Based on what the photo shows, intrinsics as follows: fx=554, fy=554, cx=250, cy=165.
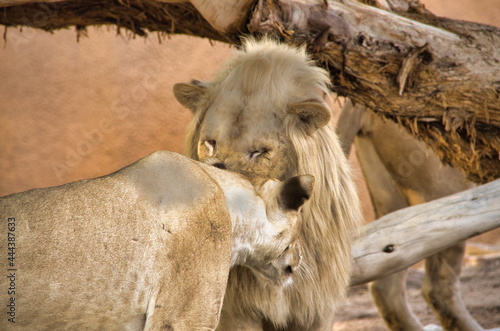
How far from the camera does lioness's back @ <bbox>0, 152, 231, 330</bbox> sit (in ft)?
4.02

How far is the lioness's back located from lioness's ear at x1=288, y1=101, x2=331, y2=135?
0.72m

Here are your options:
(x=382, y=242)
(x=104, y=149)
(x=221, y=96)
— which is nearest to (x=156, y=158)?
(x=221, y=96)

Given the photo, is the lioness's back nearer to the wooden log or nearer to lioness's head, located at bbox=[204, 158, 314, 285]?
lioness's head, located at bbox=[204, 158, 314, 285]

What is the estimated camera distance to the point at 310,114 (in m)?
2.11

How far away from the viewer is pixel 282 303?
2.13 m

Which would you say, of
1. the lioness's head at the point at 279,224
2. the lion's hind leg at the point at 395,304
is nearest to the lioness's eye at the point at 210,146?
the lioness's head at the point at 279,224

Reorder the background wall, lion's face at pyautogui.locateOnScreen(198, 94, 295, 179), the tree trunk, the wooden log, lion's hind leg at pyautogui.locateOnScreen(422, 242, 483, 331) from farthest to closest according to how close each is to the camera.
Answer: the background wall < lion's hind leg at pyautogui.locateOnScreen(422, 242, 483, 331) < the wooden log < the tree trunk < lion's face at pyautogui.locateOnScreen(198, 94, 295, 179)

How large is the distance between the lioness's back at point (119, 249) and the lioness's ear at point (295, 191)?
21 cm

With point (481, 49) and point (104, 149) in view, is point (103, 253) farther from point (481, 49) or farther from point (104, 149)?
point (104, 149)

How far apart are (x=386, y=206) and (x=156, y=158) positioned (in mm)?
2682

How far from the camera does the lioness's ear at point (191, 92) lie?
2.34 m

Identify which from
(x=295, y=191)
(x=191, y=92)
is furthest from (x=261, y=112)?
(x=295, y=191)

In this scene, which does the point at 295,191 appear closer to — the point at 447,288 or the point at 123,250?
the point at 123,250

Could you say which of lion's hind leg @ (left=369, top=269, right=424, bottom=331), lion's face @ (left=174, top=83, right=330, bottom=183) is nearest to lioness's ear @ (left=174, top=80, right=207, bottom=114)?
lion's face @ (left=174, top=83, right=330, bottom=183)
